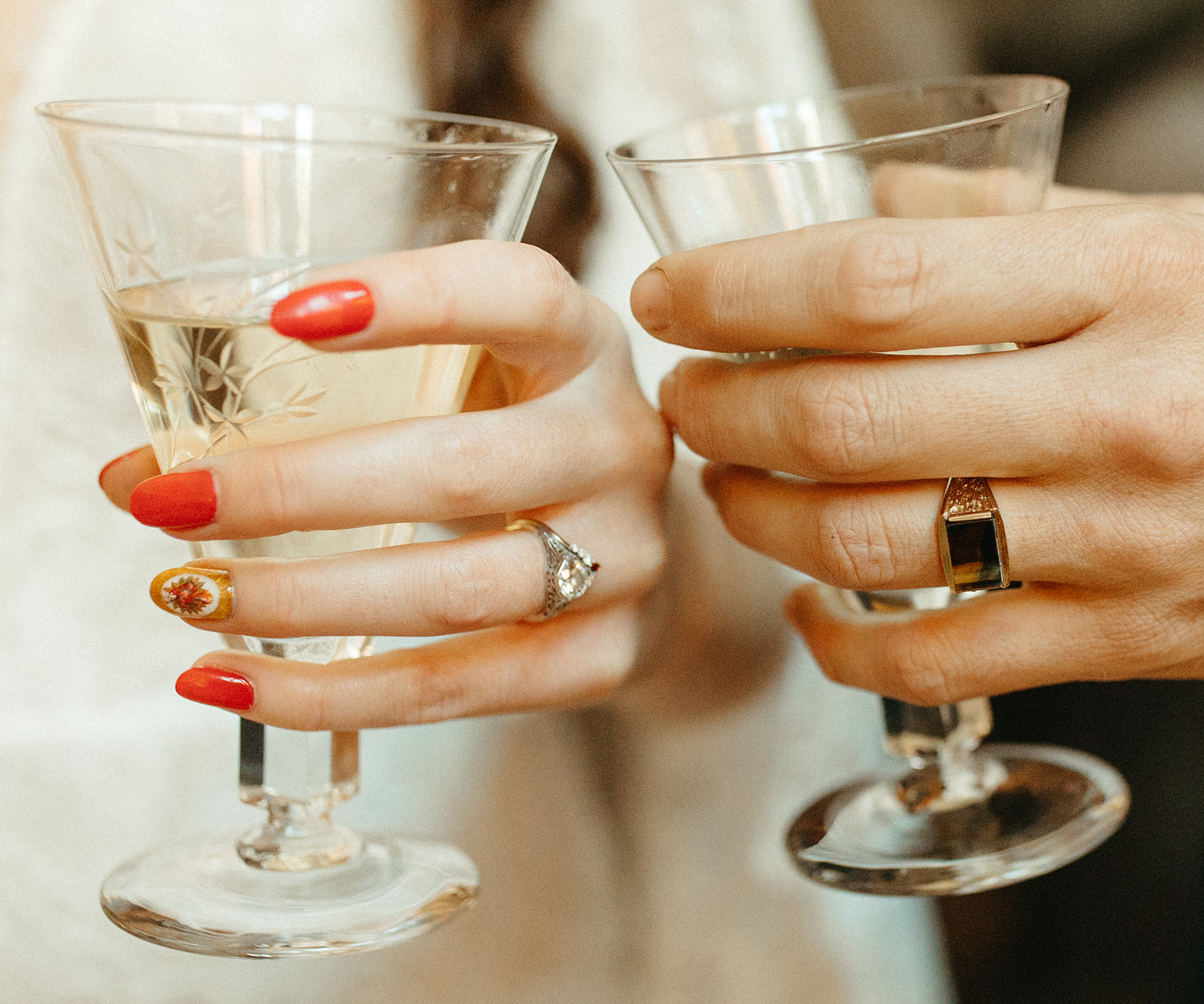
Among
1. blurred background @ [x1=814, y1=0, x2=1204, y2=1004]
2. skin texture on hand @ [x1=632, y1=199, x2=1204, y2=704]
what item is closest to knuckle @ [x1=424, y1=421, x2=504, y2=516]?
skin texture on hand @ [x1=632, y1=199, x2=1204, y2=704]

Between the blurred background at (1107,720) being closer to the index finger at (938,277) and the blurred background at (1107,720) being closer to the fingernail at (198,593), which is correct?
the index finger at (938,277)

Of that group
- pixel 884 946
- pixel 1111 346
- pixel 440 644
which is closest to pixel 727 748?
pixel 884 946

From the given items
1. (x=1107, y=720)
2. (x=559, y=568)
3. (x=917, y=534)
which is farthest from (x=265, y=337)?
(x=1107, y=720)

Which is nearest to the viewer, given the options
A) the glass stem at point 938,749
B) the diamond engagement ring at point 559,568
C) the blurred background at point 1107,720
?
the diamond engagement ring at point 559,568

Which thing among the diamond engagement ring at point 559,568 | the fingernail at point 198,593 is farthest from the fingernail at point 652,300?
the fingernail at point 198,593

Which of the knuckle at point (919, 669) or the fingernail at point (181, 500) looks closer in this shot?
the fingernail at point (181, 500)

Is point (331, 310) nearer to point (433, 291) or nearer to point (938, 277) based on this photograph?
point (433, 291)

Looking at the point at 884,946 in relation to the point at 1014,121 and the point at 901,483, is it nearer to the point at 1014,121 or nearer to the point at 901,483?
the point at 901,483
